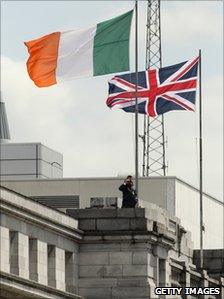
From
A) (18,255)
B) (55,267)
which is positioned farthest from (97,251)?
(18,255)

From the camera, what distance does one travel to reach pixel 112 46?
9812cm

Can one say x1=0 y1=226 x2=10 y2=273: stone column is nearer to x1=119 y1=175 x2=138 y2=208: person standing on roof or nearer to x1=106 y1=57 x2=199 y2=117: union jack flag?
x1=119 y1=175 x2=138 y2=208: person standing on roof

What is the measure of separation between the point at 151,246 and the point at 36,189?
4317cm

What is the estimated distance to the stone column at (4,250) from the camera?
3337 inches

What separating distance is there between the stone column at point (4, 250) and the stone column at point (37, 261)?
9.99ft

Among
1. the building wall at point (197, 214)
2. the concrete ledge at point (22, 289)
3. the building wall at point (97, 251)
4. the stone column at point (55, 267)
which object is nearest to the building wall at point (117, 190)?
the building wall at point (197, 214)

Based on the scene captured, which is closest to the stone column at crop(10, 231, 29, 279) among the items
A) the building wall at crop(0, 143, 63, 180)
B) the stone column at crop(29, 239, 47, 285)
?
the stone column at crop(29, 239, 47, 285)

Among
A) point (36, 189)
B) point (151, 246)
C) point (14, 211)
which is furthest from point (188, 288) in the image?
point (36, 189)

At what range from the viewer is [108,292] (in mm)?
93125

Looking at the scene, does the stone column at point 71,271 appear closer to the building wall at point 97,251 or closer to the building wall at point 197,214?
the building wall at point 97,251

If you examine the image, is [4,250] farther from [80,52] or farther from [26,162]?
[26,162]

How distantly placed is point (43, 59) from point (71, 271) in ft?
30.6

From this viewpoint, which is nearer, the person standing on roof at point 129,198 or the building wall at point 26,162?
the person standing on roof at point 129,198

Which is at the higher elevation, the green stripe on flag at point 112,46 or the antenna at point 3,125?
the antenna at point 3,125
